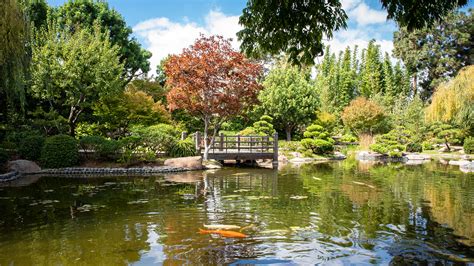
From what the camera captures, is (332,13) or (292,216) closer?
(332,13)

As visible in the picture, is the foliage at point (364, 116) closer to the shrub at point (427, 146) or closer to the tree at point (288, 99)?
the tree at point (288, 99)

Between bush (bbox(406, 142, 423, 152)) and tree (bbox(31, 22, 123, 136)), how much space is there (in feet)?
61.5

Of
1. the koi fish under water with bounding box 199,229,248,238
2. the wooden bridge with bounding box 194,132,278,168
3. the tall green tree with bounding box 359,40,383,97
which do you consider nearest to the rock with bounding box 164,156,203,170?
the wooden bridge with bounding box 194,132,278,168

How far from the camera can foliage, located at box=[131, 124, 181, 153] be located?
53.2 ft

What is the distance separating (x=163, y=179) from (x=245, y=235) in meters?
7.42

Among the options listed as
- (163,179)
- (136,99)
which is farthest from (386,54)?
(163,179)

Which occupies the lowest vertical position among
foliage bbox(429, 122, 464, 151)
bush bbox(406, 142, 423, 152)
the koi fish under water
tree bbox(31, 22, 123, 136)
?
the koi fish under water

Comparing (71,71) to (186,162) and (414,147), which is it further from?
(414,147)

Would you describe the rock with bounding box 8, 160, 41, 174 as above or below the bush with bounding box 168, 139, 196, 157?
below

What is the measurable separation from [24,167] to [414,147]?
22460 mm

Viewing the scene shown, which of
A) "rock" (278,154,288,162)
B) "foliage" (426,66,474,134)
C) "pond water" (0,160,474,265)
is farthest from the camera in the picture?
"rock" (278,154,288,162)

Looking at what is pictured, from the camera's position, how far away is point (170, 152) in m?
16.9

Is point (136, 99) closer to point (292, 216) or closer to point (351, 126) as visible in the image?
point (292, 216)

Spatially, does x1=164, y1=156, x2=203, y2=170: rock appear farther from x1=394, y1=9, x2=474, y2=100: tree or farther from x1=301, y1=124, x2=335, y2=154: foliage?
x1=394, y1=9, x2=474, y2=100: tree
